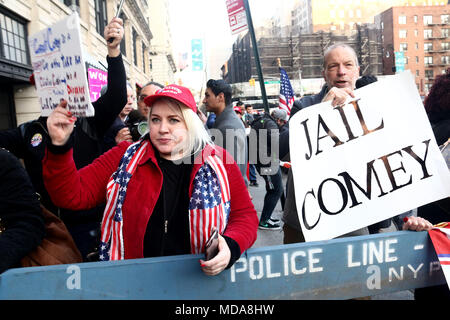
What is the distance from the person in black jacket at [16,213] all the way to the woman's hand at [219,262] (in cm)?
77

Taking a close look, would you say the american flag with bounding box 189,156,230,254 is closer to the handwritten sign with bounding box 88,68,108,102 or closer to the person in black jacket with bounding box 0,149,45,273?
the person in black jacket with bounding box 0,149,45,273

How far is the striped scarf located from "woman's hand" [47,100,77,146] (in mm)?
301

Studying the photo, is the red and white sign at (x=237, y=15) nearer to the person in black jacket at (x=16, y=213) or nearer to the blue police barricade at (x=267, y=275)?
the blue police barricade at (x=267, y=275)

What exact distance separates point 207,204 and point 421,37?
295ft

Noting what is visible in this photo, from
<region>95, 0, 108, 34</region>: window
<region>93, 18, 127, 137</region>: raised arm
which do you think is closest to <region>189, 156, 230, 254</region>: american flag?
<region>93, 18, 127, 137</region>: raised arm

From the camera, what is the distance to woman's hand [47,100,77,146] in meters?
1.48

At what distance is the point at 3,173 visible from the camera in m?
1.50

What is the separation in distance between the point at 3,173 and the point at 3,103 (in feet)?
31.1

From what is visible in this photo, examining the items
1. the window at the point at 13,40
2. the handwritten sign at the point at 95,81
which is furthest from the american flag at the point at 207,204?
the window at the point at 13,40

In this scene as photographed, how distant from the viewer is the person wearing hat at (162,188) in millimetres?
1576

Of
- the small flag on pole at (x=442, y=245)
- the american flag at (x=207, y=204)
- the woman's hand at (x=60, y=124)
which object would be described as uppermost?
the woman's hand at (x=60, y=124)

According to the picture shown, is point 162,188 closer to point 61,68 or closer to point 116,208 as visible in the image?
point 116,208

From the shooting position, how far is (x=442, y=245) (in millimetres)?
1786
